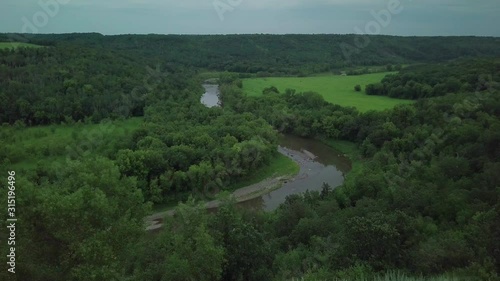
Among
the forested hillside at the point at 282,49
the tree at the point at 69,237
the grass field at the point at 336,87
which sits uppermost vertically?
the forested hillside at the point at 282,49

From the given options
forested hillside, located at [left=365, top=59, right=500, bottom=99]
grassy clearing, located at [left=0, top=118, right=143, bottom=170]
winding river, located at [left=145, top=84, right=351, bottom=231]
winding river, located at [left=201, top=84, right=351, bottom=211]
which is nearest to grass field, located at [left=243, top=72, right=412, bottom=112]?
forested hillside, located at [left=365, top=59, right=500, bottom=99]

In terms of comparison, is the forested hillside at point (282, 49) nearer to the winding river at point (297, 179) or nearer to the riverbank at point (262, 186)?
the winding river at point (297, 179)

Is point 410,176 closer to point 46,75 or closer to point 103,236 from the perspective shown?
point 103,236

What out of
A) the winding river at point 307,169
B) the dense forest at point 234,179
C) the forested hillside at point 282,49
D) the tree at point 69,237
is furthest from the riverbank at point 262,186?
the forested hillside at point 282,49

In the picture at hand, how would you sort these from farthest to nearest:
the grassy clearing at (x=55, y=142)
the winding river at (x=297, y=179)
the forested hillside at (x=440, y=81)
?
the forested hillside at (x=440, y=81) < the grassy clearing at (x=55, y=142) < the winding river at (x=297, y=179)

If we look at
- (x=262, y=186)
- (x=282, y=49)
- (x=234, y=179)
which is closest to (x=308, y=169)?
(x=262, y=186)

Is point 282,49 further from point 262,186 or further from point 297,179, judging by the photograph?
point 262,186
